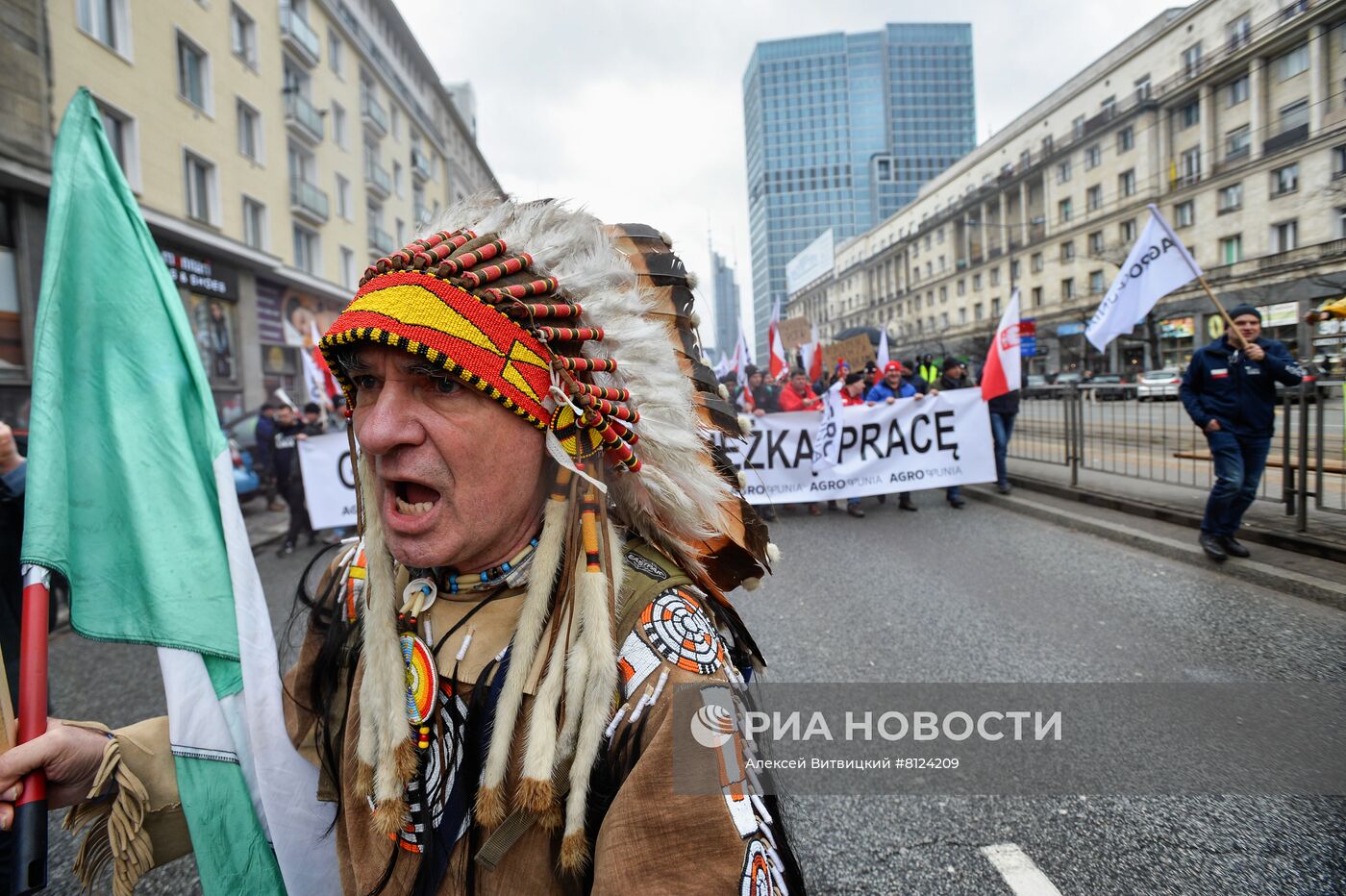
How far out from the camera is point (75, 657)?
4676 millimetres

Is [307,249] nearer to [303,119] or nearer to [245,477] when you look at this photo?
[303,119]

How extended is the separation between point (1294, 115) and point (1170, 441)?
1364 inches

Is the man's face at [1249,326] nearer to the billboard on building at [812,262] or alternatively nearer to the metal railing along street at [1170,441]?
the metal railing along street at [1170,441]

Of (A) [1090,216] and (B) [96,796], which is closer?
(B) [96,796]

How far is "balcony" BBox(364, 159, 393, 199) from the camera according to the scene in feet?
91.8

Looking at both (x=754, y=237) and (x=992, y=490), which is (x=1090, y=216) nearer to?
(x=992, y=490)

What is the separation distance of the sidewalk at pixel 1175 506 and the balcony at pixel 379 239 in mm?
26963

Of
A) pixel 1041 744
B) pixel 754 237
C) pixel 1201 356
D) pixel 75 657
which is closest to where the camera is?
pixel 1041 744

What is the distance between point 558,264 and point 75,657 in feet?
18.2

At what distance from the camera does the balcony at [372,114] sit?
92.0 ft

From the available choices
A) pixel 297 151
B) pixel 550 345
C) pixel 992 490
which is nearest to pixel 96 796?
pixel 550 345

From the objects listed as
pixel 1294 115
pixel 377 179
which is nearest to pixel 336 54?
pixel 377 179

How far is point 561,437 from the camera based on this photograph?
3.77ft

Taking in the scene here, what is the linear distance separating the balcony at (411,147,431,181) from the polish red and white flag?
109ft
